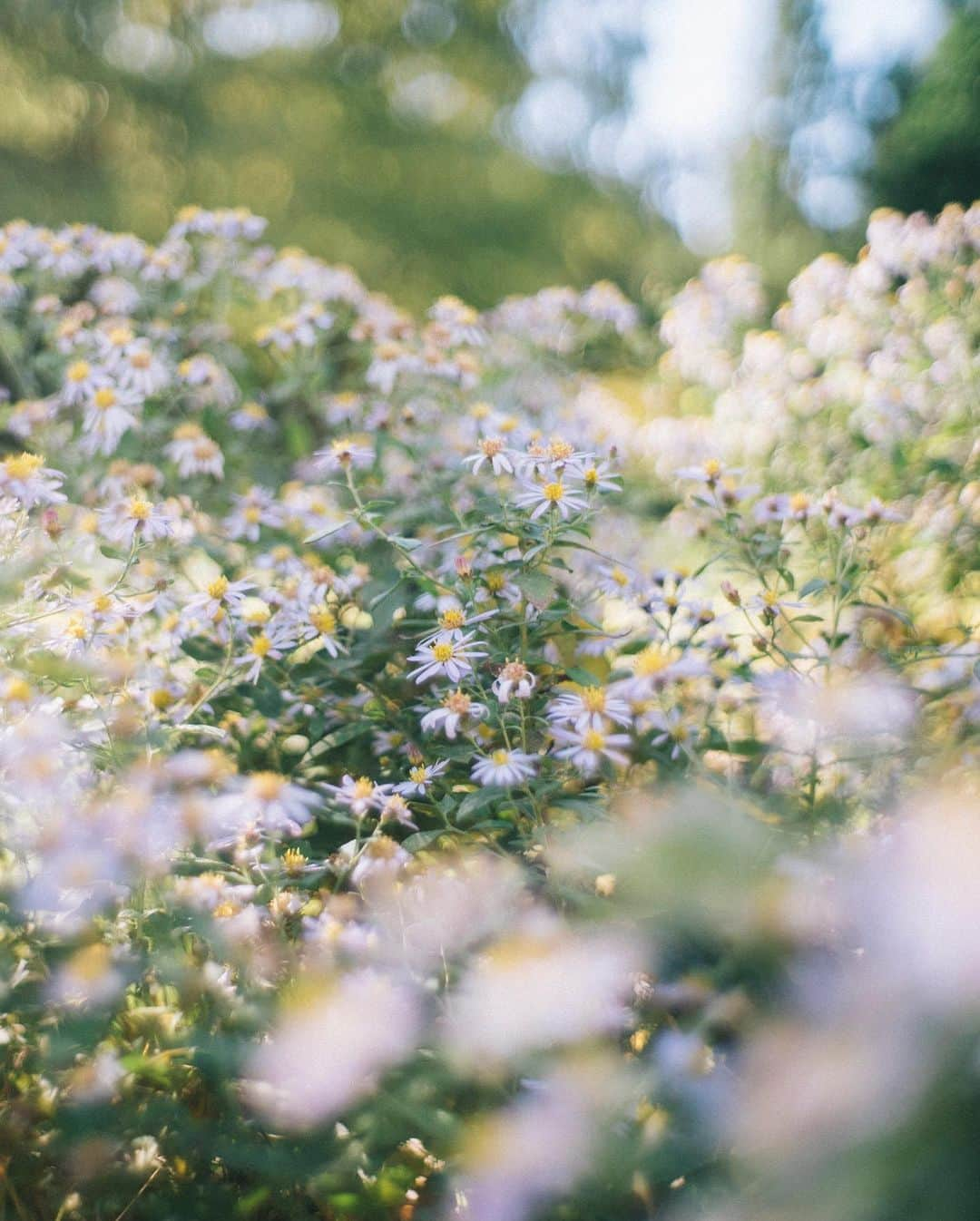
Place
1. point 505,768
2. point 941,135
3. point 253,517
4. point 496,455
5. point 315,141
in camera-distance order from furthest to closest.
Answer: point 315,141 → point 941,135 → point 253,517 → point 496,455 → point 505,768

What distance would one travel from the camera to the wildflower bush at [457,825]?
0.45 m

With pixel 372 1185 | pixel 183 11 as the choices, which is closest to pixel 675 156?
pixel 183 11

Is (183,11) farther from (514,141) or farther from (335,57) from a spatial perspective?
(514,141)

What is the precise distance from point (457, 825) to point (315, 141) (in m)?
5.26

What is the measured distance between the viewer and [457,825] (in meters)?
1.20

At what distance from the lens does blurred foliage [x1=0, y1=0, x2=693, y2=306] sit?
4.96 meters

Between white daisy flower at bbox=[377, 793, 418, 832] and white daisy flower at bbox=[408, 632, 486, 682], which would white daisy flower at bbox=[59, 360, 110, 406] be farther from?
white daisy flower at bbox=[377, 793, 418, 832]

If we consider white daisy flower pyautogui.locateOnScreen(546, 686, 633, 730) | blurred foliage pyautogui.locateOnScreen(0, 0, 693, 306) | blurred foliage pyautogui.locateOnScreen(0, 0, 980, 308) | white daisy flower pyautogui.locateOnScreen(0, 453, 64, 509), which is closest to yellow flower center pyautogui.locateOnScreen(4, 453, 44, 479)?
white daisy flower pyautogui.locateOnScreen(0, 453, 64, 509)

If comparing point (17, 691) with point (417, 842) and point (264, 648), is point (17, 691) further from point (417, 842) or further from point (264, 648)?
point (417, 842)

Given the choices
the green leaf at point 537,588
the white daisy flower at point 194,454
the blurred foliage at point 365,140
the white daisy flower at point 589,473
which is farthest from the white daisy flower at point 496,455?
the blurred foliage at point 365,140

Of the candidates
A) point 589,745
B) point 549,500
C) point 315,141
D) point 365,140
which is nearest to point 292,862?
point 589,745

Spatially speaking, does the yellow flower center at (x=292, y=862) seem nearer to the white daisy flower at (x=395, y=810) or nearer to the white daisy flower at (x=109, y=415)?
the white daisy flower at (x=395, y=810)

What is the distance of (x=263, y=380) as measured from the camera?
3975mm

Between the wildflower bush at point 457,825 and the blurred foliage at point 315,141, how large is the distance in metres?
3.66
